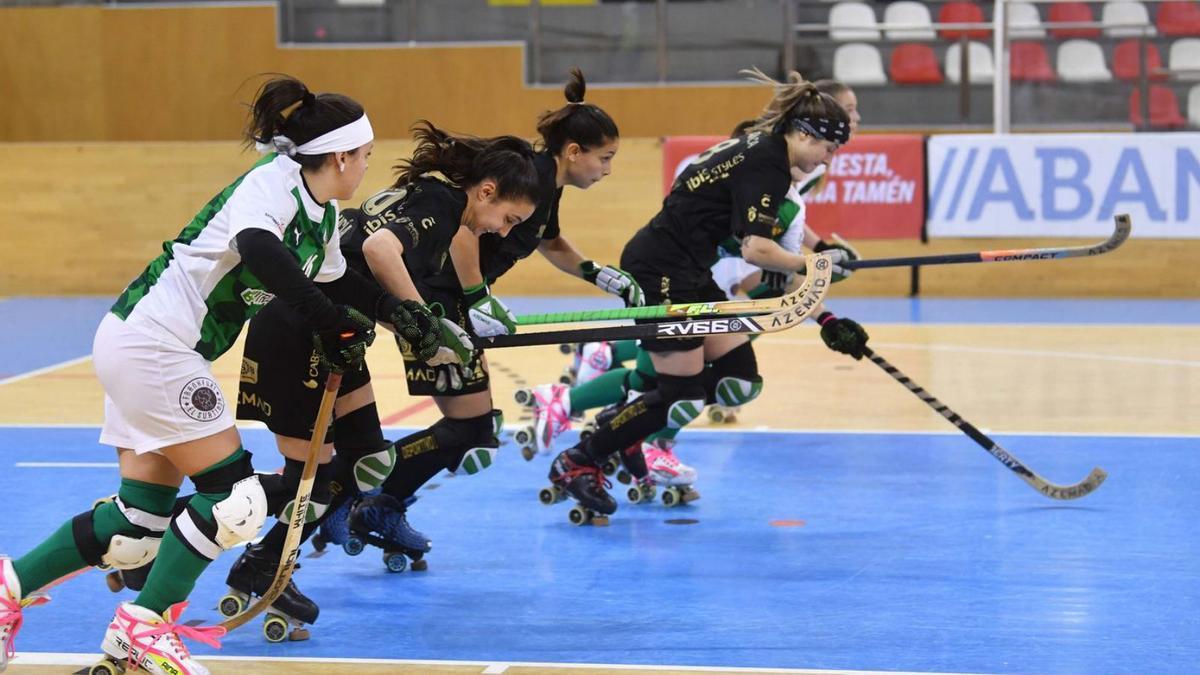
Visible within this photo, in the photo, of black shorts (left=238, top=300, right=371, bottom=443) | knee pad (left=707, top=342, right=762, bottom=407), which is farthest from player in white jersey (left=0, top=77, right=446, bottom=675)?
knee pad (left=707, top=342, right=762, bottom=407)

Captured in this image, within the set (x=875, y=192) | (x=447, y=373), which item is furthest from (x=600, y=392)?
(x=875, y=192)

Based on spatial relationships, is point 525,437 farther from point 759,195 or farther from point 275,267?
point 275,267

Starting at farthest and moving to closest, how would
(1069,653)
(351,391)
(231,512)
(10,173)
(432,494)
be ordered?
(10,173)
(432,494)
(351,391)
(1069,653)
(231,512)

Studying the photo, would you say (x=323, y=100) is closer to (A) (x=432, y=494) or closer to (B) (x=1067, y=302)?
(A) (x=432, y=494)

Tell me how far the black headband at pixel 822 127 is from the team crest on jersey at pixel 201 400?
8.65 ft

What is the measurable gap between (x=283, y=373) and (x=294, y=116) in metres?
0.76

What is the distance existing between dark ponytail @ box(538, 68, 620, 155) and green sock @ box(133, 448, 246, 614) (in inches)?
71.1

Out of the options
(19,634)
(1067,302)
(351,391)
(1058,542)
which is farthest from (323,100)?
(1067,302)

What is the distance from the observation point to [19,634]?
4.18 m

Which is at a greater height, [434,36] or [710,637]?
[434,36]

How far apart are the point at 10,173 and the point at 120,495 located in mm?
9641

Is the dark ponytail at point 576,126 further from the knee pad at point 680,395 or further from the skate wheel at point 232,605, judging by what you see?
the skate wheel at point 232,605

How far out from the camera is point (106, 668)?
12.0ft

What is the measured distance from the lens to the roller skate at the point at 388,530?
483 cm
